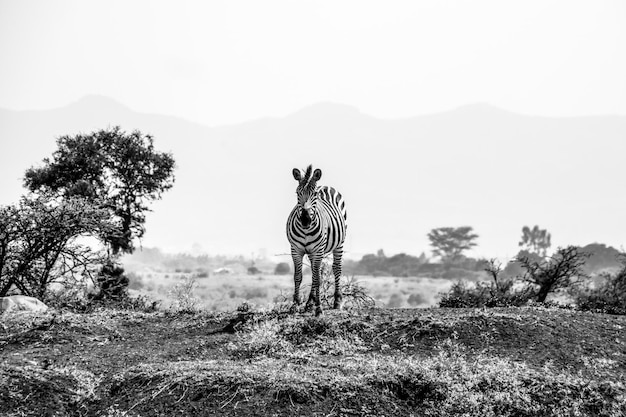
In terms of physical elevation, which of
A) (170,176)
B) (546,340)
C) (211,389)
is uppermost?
(170,176)

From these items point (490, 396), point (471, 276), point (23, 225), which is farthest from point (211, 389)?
point (471, 276)

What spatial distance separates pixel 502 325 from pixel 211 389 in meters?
5.92

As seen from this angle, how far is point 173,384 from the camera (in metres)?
9.63

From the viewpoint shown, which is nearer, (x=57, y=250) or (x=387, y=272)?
(x=57, y=250)

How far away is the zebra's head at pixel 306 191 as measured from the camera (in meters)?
13.9

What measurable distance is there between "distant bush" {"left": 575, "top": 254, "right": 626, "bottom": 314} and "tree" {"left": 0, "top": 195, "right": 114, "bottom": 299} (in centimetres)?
1360

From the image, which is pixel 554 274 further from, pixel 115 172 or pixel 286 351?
pixel 115 172

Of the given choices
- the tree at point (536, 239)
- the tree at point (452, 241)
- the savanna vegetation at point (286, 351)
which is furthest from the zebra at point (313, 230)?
the tree at point (536, 239)

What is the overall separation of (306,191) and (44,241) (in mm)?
8671

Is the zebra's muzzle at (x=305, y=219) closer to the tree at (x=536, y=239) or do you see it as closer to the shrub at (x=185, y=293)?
the shrub at (x=185, y=293)

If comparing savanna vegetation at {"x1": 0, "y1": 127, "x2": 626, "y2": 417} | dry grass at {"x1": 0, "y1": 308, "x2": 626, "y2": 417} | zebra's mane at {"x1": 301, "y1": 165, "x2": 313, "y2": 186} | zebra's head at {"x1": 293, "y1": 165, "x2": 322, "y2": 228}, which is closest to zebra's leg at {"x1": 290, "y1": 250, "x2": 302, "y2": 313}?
savanna vegetation at {"x1": 0, "y1": 127, "x2": 626, "y2": 417}

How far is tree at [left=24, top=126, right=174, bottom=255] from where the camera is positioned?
24.2 meters

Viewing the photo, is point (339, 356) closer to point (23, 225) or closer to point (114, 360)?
point (114, 360)

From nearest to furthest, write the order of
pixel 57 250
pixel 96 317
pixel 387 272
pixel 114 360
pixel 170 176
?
pixel 114 360
pixel 96 317
pixel 57 250
pixel 170 176
pixel 387 272
